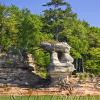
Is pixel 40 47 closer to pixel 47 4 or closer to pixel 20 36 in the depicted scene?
pixel 20 36

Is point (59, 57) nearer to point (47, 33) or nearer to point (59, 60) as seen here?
point (59, 60)

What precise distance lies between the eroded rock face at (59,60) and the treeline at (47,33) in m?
0.82

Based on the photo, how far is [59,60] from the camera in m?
37.8

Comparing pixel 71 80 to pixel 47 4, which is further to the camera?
pixel 47 4

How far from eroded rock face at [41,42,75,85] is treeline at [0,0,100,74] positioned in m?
0.82

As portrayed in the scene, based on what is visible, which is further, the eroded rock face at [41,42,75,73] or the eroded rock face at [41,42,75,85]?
the eroded rock face at [41,42,75,73]

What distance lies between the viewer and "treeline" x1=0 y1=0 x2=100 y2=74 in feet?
125

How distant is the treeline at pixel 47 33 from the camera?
3816 centimetres

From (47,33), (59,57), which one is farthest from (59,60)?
(47,33)

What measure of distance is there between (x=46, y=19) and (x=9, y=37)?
453cm

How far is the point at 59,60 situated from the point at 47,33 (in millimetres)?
4918

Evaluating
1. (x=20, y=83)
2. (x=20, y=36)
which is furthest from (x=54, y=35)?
(x=20, y=83)

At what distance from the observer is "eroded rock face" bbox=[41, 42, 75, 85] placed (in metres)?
36.4

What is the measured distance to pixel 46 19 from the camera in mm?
41250
